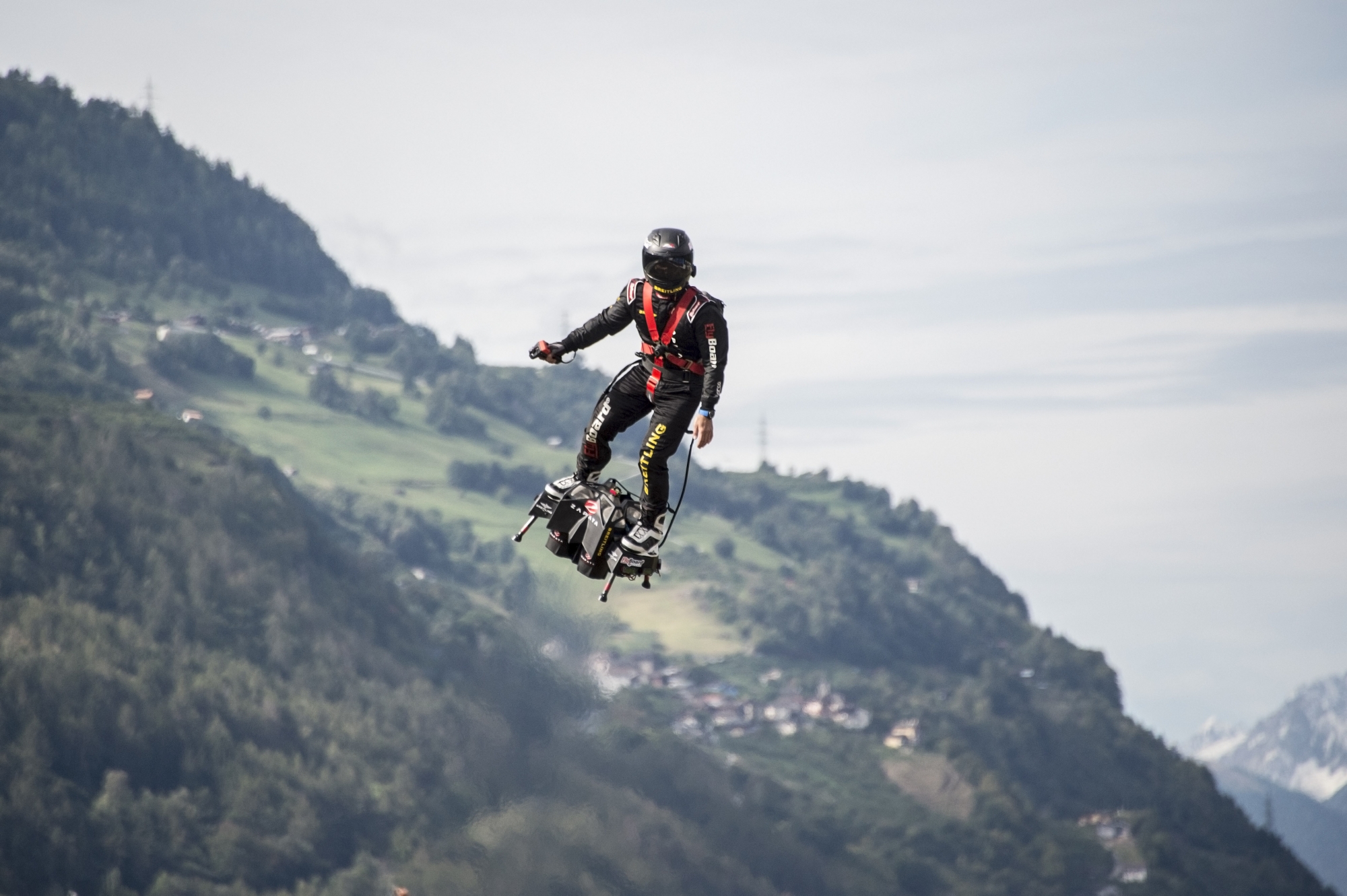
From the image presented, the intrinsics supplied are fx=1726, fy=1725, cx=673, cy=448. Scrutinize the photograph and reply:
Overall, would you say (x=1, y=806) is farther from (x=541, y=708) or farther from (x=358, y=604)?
(x=358, y=604)

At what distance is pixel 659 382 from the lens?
21.6m

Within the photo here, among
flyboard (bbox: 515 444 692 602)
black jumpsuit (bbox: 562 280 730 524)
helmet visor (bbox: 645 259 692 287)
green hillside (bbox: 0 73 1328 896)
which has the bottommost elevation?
green hillside (bbox: 0 73 1328 896)

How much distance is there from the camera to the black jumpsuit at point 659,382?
2089 cm

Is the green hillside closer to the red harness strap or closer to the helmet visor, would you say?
the red harness strap

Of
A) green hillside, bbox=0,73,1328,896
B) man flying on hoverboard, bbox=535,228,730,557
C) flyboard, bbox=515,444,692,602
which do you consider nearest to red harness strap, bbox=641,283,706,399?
man flying on hoverboard, bbox=535,228,730,557

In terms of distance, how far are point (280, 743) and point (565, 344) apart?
13928 cm

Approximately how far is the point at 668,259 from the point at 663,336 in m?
1.07

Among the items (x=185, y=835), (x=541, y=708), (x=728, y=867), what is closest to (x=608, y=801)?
(x=541, y=708)

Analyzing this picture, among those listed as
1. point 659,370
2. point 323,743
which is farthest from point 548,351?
point 323,743

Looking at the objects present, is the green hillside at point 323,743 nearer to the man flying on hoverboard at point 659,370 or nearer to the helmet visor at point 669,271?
the man flying on hoverboard at point 659,370

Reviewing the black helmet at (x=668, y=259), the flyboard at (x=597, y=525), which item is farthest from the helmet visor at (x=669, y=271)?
the flyboard at (x=597, y=525)

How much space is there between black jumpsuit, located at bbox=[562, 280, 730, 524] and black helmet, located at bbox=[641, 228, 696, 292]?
239mm

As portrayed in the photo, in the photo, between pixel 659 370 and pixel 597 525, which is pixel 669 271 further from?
pixel 597 525

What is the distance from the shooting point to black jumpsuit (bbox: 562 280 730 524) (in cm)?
2089
